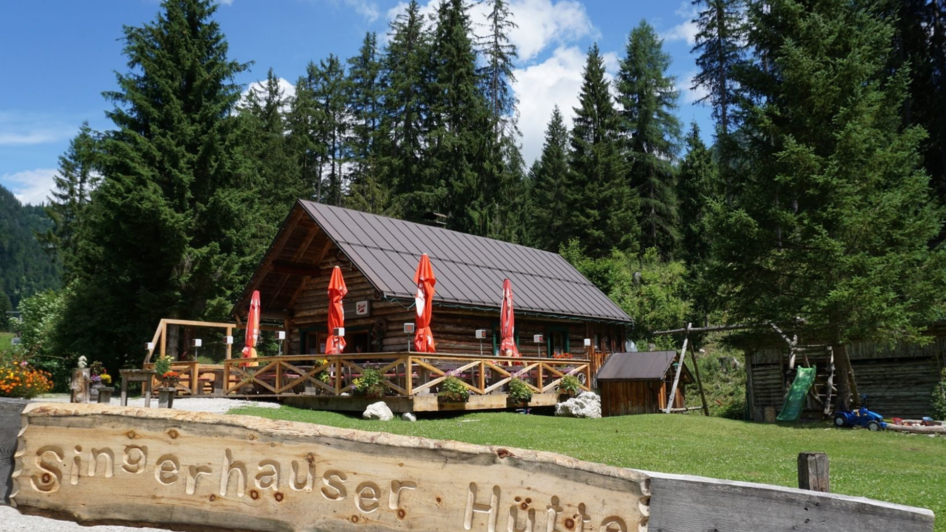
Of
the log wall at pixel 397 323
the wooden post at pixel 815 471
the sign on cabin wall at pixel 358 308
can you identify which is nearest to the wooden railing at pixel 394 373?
the log wall at pixel 397 323

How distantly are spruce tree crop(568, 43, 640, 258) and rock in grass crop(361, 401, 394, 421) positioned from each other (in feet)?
98.4

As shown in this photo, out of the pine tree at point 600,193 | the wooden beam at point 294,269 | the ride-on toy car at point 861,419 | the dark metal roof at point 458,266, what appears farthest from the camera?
the pine tree at point 600,193

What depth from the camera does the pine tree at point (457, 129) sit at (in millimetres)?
44906

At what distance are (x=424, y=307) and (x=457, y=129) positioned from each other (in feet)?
101

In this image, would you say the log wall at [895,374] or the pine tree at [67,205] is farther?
the pine tree at [67,205]

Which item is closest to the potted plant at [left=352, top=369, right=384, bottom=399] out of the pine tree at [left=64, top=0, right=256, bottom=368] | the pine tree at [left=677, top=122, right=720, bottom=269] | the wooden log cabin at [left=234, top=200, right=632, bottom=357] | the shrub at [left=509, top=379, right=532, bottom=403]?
the wooden log cabin at [left=234, top=200, right=632, bottom=357]

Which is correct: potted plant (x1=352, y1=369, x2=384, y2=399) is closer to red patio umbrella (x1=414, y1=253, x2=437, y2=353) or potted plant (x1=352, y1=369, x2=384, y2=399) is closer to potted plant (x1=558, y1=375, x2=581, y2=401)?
red patio umbrella (x1=414, y1=253, x2=437, y2=353)

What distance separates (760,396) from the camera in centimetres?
2302

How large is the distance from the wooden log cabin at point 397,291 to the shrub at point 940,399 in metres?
10.7

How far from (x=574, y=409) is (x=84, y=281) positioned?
22329 millimetres

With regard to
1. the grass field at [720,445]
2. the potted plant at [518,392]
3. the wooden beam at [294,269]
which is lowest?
the grass field at [720,445]

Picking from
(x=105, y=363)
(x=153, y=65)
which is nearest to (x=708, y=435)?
(x=105, y=363)

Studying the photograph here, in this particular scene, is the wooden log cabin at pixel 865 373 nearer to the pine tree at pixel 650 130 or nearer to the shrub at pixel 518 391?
the shrub at pixel 518 391

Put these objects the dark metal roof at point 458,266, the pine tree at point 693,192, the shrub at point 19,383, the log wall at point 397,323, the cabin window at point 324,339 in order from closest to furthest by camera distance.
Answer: the shrub at point 19,383 → the dark metal roof at point 458,266 → the log wall at point 397,323 → the cabin window at point 324,339 → the pine tree at point 693,192
